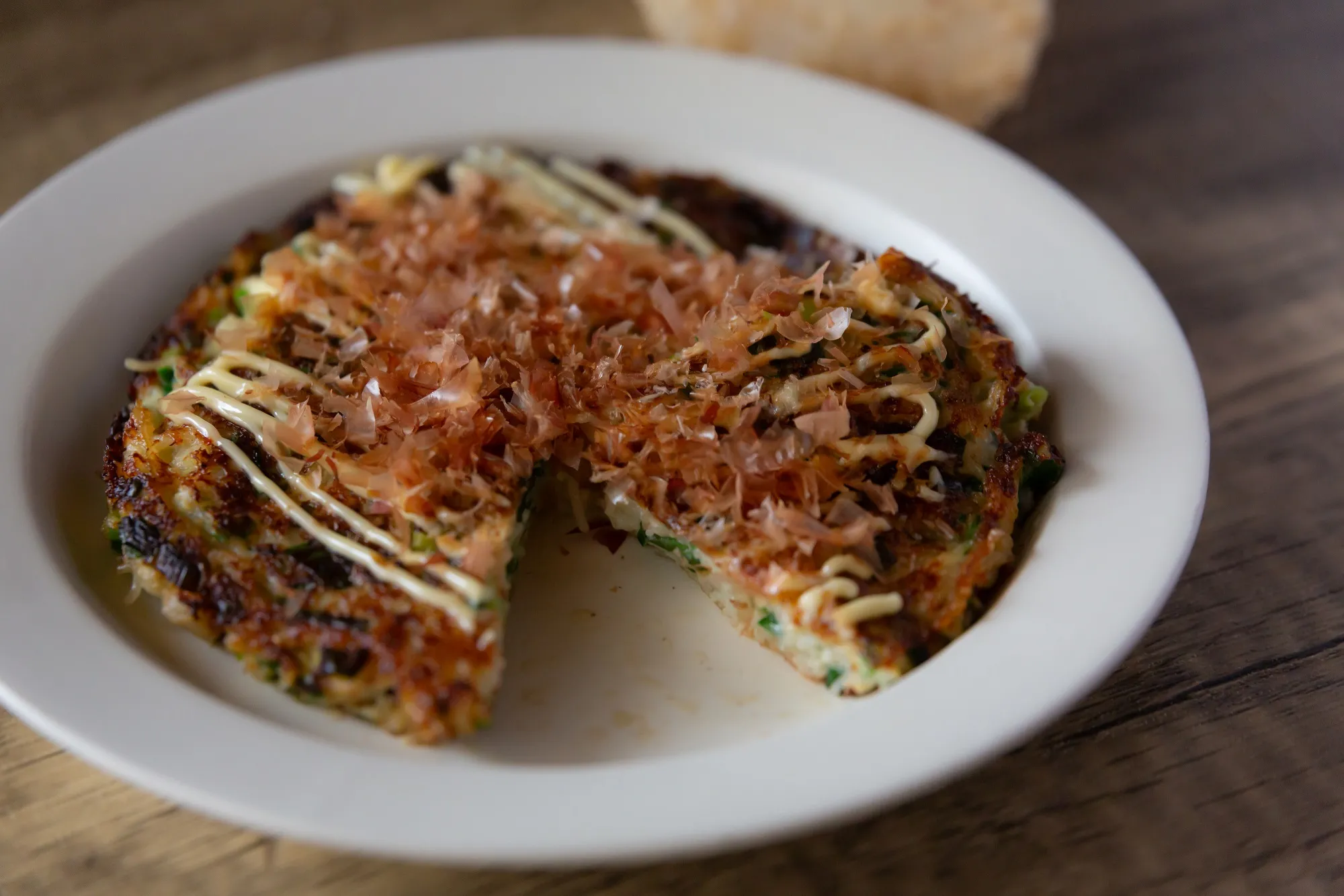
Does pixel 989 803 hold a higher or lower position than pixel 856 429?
lower

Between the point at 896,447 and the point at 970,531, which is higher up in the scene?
the point at 896,447

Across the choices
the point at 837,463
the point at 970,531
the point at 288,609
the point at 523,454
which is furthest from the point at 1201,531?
the point at 288,609

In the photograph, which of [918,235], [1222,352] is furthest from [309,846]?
[1222,352]

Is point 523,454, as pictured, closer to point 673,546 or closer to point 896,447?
point 673,546

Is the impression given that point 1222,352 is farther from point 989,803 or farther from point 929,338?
point 989,803

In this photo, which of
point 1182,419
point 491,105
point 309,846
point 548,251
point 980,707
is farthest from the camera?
point 491,105

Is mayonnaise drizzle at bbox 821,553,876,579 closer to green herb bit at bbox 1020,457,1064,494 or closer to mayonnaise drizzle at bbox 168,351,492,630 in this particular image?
green herb bit at bbox 1020,457,1064,494

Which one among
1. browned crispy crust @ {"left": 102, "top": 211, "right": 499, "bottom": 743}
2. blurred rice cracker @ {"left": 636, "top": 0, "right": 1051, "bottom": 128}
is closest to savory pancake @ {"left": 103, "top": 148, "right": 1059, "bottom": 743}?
browned crispy crust @ {"left": 102, "top": 211, "right": 499, "bottom": 743}
